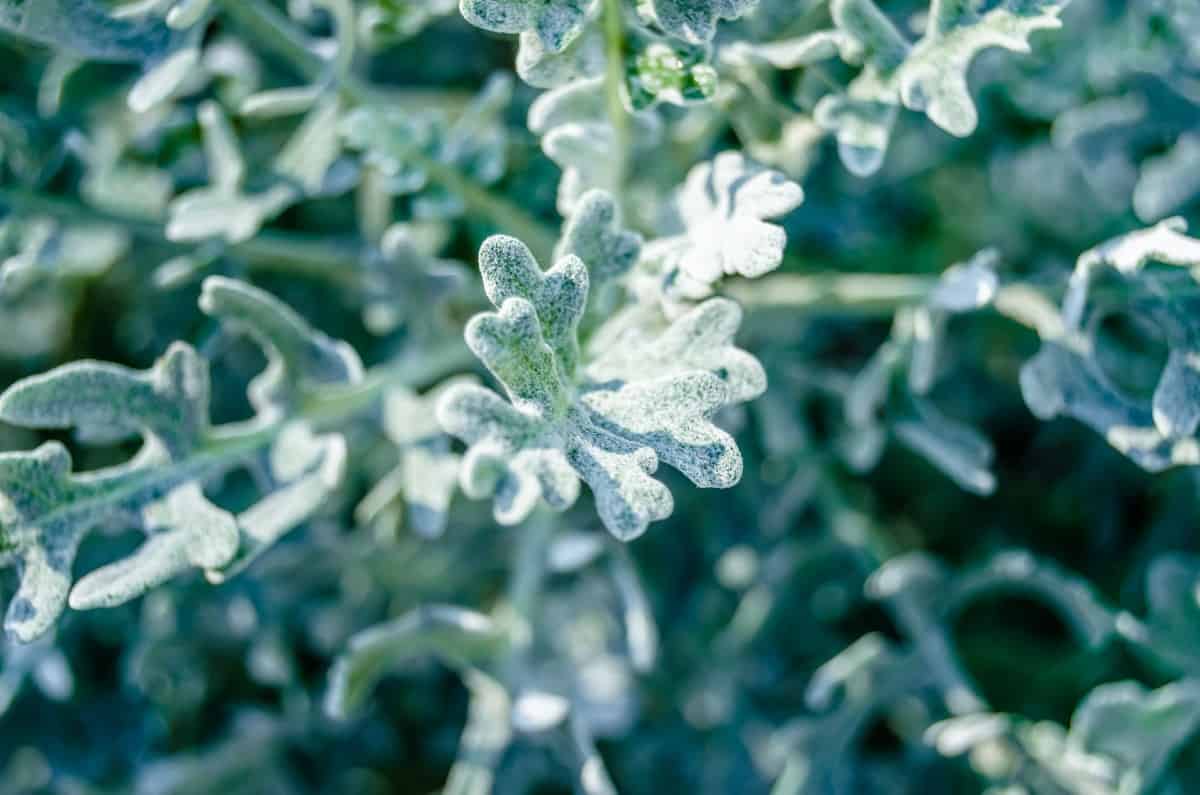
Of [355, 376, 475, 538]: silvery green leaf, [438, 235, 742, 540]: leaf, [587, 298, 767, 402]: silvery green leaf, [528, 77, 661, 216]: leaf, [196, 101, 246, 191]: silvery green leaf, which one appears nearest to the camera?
[438, 235, 742, 540]: leaf

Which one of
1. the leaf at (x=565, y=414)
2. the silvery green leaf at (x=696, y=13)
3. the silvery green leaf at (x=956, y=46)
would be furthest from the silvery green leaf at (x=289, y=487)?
the silvery green leaf at (x=956, y=46)

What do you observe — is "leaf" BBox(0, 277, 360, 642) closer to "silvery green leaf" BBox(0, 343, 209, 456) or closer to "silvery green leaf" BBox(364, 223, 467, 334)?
"silvery green leaf" BBox(0, 343, 209, 456)

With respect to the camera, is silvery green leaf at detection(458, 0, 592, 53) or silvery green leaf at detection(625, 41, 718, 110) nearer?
silvery green leaf at detection(458, 0, 592, 53)

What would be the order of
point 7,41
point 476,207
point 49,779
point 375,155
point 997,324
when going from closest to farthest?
point 375,155, point 476,207, point 7,41, point 49,779, point 997,324

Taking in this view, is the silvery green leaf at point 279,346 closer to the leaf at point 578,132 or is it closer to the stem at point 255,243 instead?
the stem at point 255,243

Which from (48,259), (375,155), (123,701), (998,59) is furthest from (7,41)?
(998,59)

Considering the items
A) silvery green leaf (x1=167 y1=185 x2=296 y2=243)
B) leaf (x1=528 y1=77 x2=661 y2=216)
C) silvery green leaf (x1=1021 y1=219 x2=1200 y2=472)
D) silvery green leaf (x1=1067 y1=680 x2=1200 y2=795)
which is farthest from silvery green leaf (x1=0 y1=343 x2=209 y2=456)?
silvery green leaf (x1=1067 y1=680 x2=1200 y2=795)

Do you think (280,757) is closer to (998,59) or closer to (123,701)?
(123,701)
